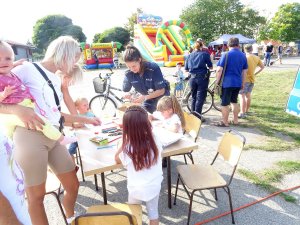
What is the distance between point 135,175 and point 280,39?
45.5 metres

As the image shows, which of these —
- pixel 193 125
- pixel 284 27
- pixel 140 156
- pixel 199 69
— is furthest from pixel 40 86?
pixel 284 27

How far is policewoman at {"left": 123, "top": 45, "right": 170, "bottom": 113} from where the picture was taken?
10.9 ft

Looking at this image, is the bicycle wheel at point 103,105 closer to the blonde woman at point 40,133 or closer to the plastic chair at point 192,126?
the plastic chair at point 192,126

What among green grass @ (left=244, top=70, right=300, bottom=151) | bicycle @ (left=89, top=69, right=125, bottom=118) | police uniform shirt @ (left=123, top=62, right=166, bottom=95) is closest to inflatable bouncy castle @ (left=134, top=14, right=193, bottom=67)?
green grass @ (left=244, top=70, right=300, bottom=151)

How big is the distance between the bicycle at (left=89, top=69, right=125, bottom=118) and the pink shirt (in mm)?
4537

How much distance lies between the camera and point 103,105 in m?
6.47

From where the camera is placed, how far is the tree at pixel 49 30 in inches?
1938

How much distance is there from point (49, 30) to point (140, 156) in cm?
5381

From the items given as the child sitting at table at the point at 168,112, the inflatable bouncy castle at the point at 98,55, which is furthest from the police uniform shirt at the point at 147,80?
the inflatable bouncy castle at the point at 98,55

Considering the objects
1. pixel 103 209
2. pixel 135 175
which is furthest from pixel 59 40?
pixel 103 209

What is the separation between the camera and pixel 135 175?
7.16 ft

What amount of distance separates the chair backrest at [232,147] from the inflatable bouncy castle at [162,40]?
16.3m

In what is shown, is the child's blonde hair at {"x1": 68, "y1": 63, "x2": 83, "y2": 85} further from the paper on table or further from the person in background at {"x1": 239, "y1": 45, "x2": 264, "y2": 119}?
the person in background at {"x1": 239, "y1": 45, "x2": 264, "y2": 119}

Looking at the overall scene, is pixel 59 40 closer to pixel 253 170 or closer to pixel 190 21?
pixel 253 170
